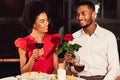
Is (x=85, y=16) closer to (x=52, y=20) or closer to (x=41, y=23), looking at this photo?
(x=41, y=23)

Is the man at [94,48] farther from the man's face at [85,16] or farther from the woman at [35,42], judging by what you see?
the woman at [35,42]

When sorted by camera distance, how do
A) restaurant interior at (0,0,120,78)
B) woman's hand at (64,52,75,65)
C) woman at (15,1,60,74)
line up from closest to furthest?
woman's hand at (64,52,75,65) → woman at (15,1,60,74) → restaurant interior at (0,0,120,78)

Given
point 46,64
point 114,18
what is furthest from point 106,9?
point 46,64

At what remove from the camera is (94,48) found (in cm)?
343

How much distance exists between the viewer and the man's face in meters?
3.40

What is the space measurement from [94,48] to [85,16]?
0.36 metres

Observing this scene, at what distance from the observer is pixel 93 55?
343 cm

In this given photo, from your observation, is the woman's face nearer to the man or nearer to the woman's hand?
the man

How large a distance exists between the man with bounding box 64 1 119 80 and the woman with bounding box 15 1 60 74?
30 cm

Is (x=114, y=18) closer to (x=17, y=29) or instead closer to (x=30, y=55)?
(x=17, y=29)

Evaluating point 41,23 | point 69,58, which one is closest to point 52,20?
point 41,23

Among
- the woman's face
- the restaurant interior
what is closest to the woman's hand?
the woman's face

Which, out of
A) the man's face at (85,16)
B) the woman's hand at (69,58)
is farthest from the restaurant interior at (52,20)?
the woman's hand at (69,58)

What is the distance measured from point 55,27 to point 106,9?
850mm
